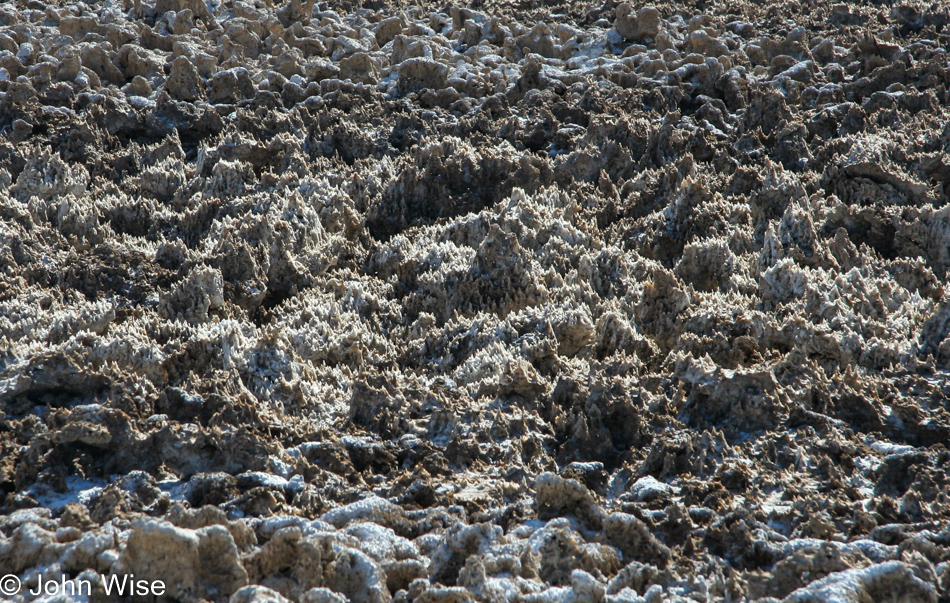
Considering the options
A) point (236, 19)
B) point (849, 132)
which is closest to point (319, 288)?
point (849, 132)

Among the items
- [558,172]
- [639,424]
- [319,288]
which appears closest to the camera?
[639,424]

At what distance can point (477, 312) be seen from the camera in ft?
30.7

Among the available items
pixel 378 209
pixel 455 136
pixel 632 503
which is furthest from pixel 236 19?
pixel 632 503

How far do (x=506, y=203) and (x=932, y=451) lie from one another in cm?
→ 589

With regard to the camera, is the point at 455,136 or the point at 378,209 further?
the point at 455,136

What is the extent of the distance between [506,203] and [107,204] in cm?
519

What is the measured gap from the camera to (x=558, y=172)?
12688 mm

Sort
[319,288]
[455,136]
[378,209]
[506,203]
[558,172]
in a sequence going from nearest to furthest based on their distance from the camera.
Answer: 1. [319,288]
2. [506,203]
3. [378,209]
4. [558,172]
5. [455,136]

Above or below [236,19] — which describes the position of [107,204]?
below

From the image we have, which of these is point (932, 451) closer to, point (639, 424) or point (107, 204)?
point (639, 424)

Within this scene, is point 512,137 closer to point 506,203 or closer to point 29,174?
point 506,203

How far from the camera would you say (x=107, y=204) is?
38.9 ft

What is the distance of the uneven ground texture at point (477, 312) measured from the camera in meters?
5.42

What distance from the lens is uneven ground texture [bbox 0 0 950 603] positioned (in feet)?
17.8
